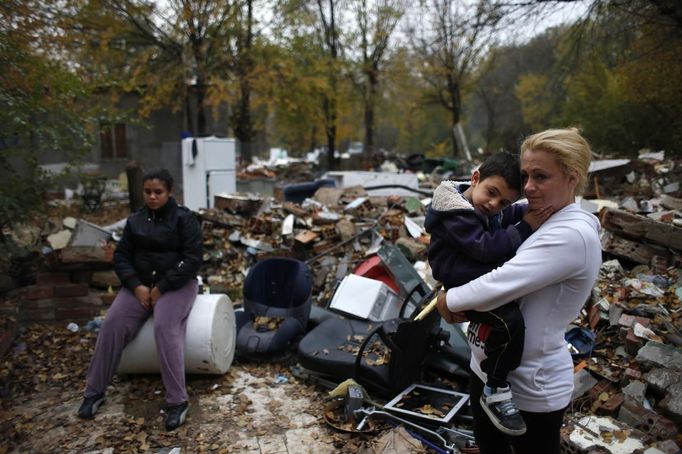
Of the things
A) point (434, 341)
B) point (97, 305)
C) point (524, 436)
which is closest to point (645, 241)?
point (434, 341)

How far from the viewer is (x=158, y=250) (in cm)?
372

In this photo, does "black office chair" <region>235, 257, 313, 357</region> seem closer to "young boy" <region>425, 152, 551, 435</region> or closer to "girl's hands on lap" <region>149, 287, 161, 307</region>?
"girl's hands on lap" <region>149, 287, 161, 307</region>

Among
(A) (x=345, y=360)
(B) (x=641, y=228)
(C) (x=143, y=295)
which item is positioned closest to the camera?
(C) (x=143, y=295)

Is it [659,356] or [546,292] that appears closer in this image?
[546,292]

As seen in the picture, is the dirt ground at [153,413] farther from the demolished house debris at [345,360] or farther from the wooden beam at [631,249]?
the wooden beam at [631,249]

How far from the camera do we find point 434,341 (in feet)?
11.8

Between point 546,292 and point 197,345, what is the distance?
294 centimetres

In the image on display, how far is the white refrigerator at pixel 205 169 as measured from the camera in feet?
31.7

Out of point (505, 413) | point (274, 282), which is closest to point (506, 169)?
point (505, 413)

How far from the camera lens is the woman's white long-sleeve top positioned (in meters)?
1.44

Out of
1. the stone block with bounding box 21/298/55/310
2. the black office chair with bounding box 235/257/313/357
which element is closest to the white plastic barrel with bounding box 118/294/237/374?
the black office chair with bounding box 235/257/313/357

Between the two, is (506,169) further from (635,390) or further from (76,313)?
(76,313)

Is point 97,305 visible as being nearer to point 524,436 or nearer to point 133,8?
point 524,436

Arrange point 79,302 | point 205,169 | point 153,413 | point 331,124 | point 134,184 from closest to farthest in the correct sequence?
point 153,413
point 79,302
point 134,184
point 205,169
point 331,124
